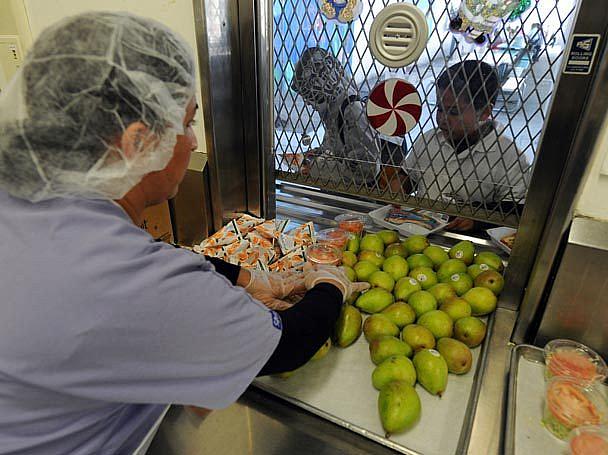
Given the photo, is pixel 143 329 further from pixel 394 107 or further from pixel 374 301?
pixel 394 107

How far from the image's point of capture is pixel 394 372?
2.69 ft

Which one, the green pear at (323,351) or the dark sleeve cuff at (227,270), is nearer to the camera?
the green pear at (323,351)

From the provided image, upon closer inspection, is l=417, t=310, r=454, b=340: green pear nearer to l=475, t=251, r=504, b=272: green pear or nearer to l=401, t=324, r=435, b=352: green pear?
l=401, t=324, r=435, b=352: green pear

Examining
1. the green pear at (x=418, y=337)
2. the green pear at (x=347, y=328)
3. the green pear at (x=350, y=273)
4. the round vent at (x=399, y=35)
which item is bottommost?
the green pear at (x=347, y=328)

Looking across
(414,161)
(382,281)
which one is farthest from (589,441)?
(414,161)

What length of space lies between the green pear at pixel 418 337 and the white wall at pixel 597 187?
41 centimetres

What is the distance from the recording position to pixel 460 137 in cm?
104

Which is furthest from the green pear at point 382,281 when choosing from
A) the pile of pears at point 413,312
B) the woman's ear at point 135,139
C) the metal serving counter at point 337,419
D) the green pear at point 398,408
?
the woman's ear at point 135,139

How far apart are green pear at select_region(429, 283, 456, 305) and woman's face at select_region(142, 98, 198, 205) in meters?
0.70

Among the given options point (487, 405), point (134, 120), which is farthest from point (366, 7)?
point (487, 405)

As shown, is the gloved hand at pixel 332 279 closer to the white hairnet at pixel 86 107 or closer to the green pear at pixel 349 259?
the green pear at pixel 349 259

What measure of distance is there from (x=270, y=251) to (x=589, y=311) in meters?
0.82

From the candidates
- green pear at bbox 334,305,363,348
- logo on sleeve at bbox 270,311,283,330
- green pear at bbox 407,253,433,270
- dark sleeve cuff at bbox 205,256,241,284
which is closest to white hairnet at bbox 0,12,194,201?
logo on sleeve at bbox 270,311,283,330

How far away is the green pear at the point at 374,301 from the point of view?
1025 mm
